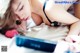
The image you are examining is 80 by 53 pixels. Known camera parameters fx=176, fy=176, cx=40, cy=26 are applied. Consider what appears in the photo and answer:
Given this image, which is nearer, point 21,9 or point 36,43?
point 36,43

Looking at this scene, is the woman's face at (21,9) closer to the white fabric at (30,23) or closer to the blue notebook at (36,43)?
the white fabric at (30,23)

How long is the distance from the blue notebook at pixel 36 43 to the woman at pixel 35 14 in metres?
0.18

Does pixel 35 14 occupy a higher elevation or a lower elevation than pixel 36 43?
higher

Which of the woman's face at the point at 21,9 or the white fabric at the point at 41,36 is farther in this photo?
the woman's face at the point at 21,9

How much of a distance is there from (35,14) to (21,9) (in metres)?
0.08

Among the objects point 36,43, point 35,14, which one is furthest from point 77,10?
point 36,43

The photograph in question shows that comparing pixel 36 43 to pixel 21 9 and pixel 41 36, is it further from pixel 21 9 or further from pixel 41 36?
pixel 21 9

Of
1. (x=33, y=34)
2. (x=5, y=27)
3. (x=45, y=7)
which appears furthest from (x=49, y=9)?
(x=5, y=27)

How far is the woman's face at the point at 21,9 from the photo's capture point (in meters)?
0.90

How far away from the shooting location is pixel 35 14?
94cm

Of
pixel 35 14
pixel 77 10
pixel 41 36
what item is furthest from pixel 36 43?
pixel 77 10

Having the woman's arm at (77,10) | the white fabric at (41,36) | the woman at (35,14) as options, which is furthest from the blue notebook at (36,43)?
the woman's arm at (77,10)

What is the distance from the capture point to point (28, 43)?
76cm

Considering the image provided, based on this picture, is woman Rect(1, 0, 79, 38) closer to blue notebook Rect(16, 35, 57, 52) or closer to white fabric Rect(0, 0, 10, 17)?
white fabric Rect(0, 0, 10, 17)
